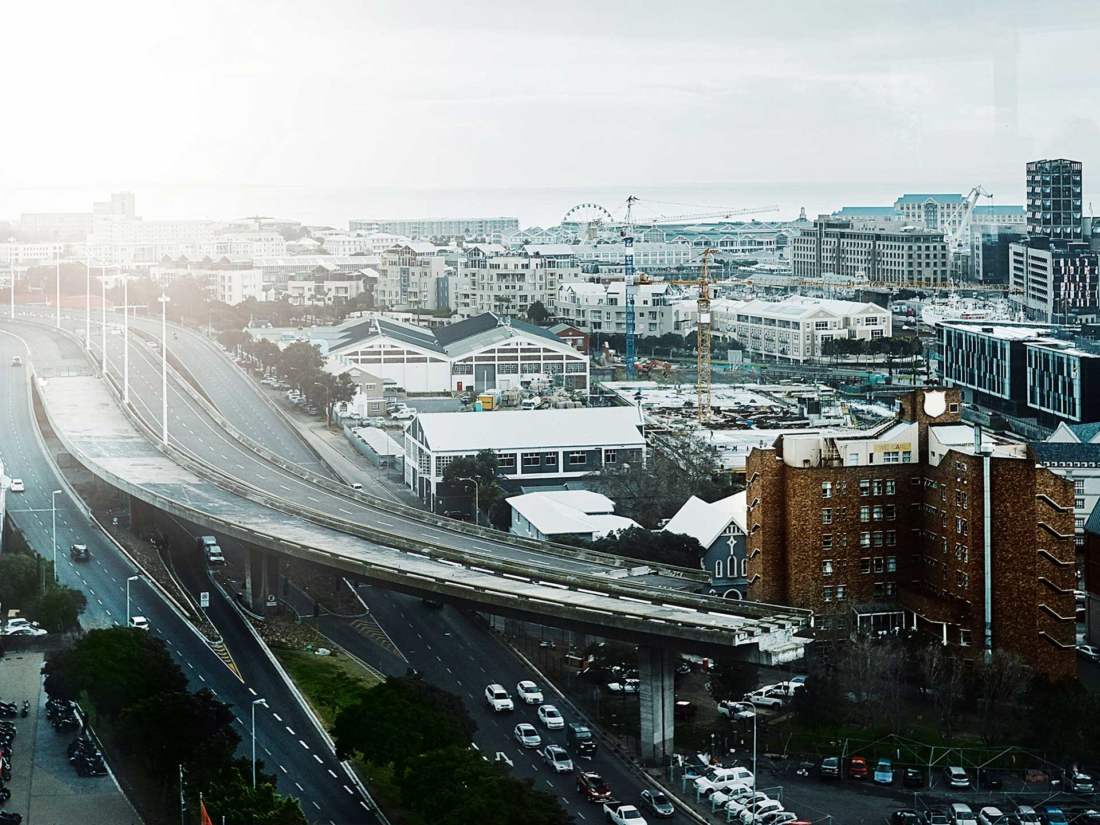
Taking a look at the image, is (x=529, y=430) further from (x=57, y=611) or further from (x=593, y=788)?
(x=593, y=788)

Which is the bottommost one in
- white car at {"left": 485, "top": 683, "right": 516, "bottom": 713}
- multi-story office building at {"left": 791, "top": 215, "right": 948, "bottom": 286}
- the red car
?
the red car

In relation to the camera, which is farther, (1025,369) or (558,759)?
(1025,369)

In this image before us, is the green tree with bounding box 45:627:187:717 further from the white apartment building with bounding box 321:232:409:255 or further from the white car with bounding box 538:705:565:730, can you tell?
the white apartment building with bounding box 321:232:409:255

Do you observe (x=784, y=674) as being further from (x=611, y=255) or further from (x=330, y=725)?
(x=611, y=255)

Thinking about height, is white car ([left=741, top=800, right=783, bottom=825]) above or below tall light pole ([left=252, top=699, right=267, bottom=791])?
below

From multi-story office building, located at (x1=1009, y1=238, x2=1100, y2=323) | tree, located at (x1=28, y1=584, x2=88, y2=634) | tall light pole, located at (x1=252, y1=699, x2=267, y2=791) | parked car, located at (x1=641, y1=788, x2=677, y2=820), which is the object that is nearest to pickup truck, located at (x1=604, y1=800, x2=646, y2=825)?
parked car, located at (x1=641, y1=788, x2=677, y2=820)

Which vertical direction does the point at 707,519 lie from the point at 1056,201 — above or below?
below

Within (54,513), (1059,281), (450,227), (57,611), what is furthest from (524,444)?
(450,227)

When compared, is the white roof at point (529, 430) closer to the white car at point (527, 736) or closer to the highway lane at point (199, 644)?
the highway lane at point (199, 644)
